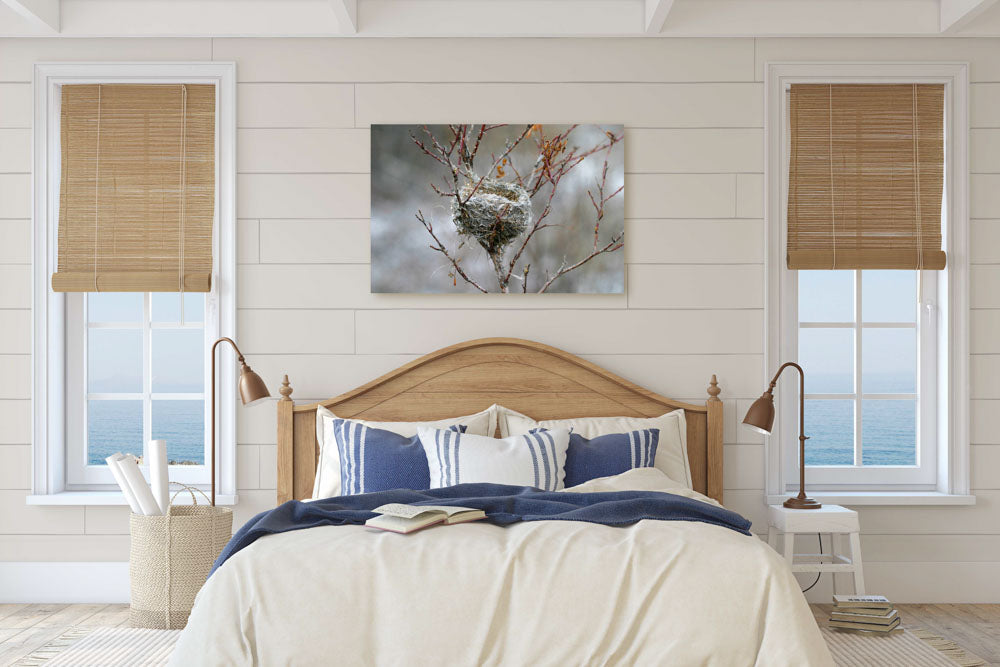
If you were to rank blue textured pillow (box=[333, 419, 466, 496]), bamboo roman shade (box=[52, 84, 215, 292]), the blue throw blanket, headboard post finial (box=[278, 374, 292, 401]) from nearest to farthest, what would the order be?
Result: the blue throw blanket < blue textured pillow (box=[333, 419, 466, 496]) < headboard post finial (box=[278, 374, 292, 401]) < bamboo roman shade (box=[52, 84, 215, 292])

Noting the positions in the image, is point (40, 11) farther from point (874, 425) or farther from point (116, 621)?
point (874, 425)

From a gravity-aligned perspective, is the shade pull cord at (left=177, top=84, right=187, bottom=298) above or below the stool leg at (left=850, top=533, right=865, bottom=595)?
above

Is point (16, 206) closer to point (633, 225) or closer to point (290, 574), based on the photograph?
point (290, 574)

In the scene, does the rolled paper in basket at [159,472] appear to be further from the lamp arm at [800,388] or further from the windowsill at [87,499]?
the lamp arm at [800,388]

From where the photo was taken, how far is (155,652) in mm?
2990

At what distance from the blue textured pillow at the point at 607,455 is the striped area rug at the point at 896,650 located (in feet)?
3.13

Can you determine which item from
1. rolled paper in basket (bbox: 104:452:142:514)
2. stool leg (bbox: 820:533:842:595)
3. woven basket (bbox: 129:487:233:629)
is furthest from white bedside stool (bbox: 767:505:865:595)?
rolled paper in basket (bbox: 104:452:142:514)

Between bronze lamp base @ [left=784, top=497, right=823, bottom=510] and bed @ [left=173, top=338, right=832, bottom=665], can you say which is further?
bronze lamp base @ [left=784, top=497, right=823, bottom=510]

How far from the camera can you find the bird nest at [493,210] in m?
3.73

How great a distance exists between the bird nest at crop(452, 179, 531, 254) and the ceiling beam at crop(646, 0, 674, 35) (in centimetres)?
90

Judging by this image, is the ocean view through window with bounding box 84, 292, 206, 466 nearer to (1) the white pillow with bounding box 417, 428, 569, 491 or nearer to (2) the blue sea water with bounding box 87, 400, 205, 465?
(2) the blue sea water with bounding box 87, 400, 205, 465

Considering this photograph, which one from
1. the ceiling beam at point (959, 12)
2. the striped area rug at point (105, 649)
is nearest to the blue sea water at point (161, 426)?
the striped area rug at point (105, 649)

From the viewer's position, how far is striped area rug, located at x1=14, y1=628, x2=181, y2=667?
291 cm

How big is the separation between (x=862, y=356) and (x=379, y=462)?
7.48ft
